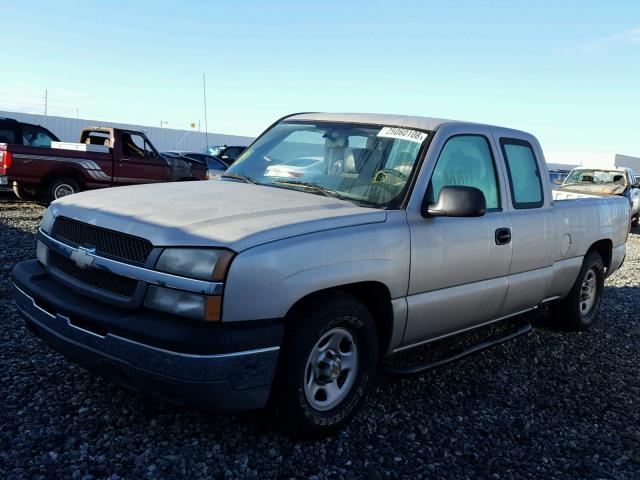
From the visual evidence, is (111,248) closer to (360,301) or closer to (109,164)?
(360,301)

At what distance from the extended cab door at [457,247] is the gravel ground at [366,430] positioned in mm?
511

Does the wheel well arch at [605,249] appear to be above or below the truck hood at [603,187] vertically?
below

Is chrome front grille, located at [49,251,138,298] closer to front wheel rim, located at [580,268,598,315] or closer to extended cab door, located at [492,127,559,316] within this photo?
extended cab door, located at [492,127,559,316]

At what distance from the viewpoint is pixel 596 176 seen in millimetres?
16016

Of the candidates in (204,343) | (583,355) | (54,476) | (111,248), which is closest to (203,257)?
(204,343)

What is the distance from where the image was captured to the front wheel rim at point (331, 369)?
3059 millimetres

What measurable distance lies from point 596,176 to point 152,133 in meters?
30.1

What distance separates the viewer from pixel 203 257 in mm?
2623

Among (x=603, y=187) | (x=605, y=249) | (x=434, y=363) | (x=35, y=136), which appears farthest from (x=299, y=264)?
(x=603, y=187)

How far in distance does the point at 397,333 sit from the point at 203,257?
1392 millimetres

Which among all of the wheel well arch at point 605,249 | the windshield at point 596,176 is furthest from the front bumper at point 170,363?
the windshield at point 596,176

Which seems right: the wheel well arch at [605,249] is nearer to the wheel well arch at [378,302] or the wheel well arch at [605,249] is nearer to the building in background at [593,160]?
the wheel well arch at [378,302]

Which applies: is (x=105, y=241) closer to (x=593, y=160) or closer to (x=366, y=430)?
(x=366, y=430)

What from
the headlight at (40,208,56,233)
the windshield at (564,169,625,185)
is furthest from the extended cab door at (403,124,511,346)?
the windshield at (564,169,625,185)
